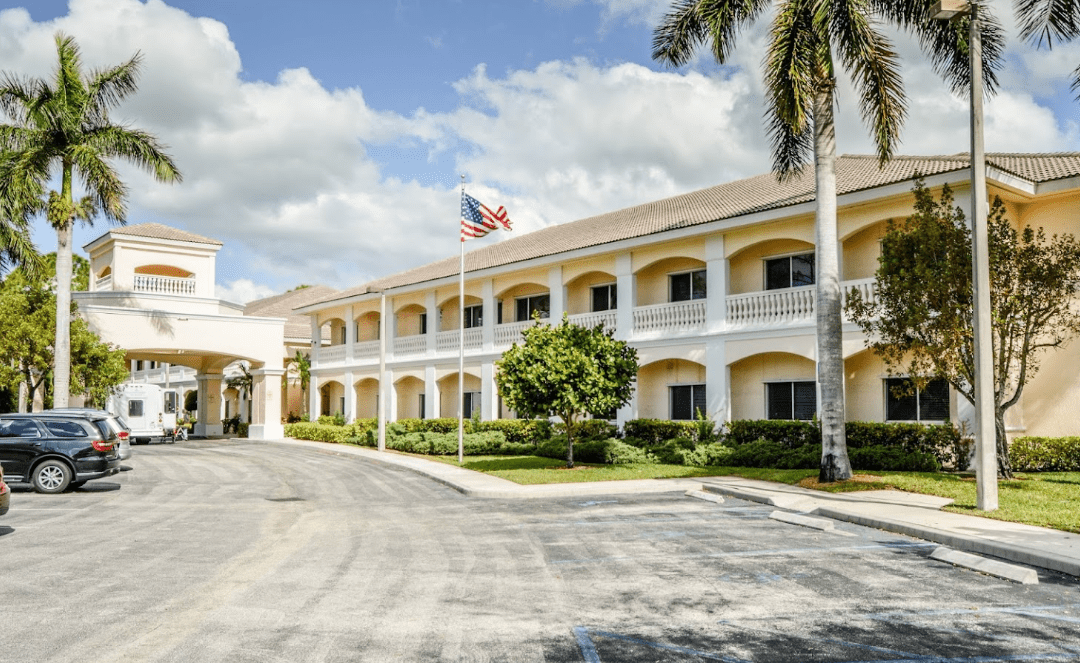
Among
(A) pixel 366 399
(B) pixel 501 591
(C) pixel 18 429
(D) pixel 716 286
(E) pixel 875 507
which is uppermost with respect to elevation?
(D) pixel 716 286

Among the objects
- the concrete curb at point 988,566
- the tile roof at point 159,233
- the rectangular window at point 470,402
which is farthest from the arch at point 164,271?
the concrete curb at point 988,566

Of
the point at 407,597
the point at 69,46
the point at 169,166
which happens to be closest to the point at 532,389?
the point at 407,597

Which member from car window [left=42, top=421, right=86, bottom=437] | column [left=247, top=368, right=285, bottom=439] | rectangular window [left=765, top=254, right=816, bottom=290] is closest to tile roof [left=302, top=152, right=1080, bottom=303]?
rectangular window [left=765, top=254, right=816, bottom=290]

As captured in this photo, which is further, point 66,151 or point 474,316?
point 474,316

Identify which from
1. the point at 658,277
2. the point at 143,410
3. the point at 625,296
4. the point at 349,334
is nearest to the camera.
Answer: the point at 625,296

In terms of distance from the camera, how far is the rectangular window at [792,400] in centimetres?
2448

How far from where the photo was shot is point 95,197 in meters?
29.5

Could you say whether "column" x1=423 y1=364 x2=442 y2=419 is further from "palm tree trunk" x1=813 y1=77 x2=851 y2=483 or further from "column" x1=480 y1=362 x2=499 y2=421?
"palm tree trunk" x1=813 y1=77 x2=851 y2=483

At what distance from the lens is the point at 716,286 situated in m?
25.9

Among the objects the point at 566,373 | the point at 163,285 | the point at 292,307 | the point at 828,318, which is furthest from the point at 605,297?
the point at 292,307

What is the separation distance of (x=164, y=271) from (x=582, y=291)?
79.9 feet

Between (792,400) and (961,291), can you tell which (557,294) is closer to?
(792,400)

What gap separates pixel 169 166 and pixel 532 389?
17.2 m

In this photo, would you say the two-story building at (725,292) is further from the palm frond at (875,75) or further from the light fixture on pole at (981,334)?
the light fixture on pole at (981,334)
